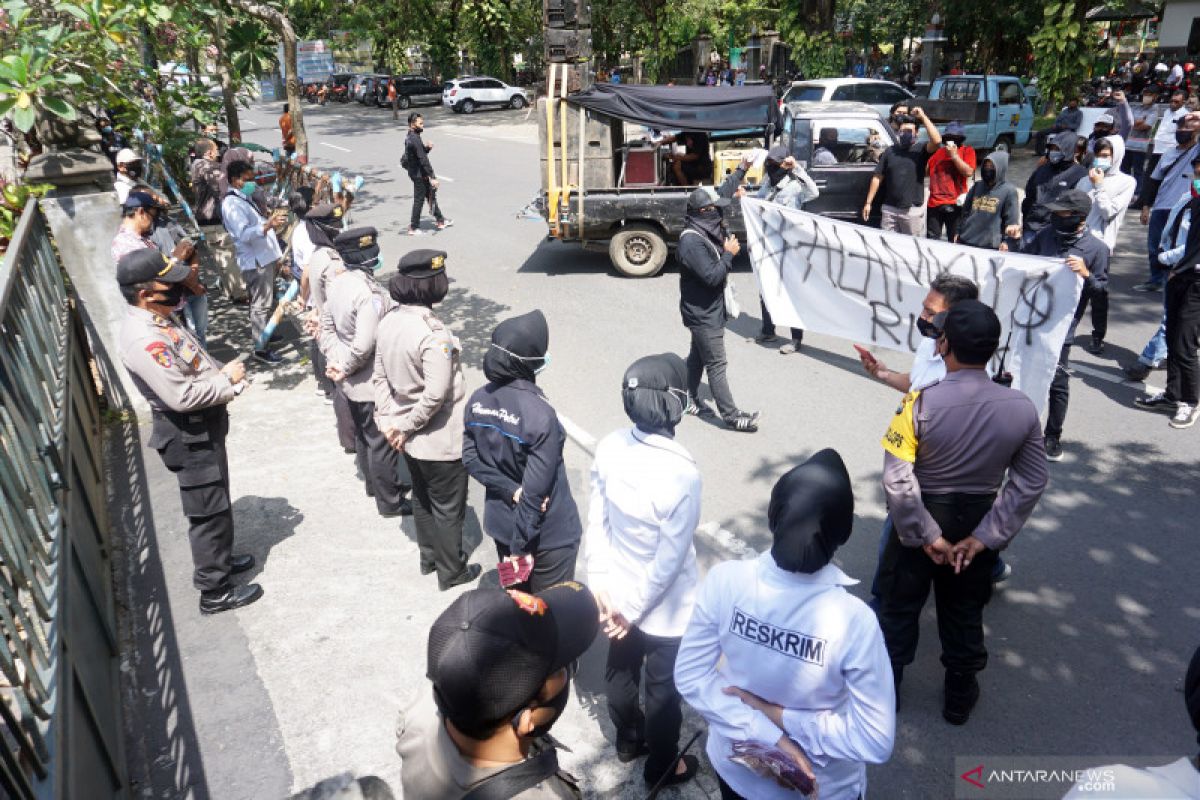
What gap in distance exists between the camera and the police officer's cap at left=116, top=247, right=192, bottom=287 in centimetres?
404

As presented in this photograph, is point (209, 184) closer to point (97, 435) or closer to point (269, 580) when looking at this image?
point (97, 435)

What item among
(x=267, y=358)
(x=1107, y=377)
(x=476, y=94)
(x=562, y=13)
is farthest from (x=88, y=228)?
(x=476, y=94)

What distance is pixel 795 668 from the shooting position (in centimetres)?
219

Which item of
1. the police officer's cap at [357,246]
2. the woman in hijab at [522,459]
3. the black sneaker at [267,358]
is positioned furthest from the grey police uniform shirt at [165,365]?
the black sneaker at [267,358]

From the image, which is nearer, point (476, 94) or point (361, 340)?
point (361, 340)

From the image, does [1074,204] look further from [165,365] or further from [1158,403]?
[165,365]

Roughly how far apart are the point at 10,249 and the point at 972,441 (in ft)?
16.8

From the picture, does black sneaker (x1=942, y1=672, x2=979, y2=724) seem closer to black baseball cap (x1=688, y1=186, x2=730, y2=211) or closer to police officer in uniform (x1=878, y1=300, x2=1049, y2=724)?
police officer in uniform (x1=878, y1=300, x2=1049, y2=724)

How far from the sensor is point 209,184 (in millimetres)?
9469

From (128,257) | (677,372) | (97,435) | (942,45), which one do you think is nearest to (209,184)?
(97,435)

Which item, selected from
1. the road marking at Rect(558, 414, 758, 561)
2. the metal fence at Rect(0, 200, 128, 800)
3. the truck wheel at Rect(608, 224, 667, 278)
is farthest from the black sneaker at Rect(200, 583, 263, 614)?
the truck wheel at Rect(608, 224, 667, 278)

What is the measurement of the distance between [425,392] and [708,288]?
2561 millimetres

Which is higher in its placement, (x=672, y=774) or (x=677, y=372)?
(x=677, y=372)

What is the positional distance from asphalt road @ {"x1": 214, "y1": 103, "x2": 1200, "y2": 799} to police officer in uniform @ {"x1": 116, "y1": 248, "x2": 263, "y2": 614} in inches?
26.0
